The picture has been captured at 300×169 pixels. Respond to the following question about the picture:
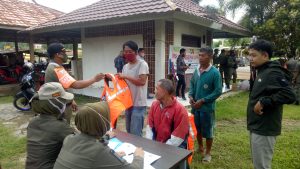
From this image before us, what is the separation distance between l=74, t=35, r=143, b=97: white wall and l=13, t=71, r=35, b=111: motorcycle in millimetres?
2311

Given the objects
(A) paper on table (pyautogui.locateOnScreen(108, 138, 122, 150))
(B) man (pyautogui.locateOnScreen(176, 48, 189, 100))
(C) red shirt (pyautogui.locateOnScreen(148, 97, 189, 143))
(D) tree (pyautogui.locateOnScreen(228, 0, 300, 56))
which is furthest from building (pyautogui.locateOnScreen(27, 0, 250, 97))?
(A) paper on table (pyautogui.locateOnScreen(108, 138, 122, 150))

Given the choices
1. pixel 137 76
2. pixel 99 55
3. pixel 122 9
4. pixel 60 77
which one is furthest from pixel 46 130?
pixel 99 55

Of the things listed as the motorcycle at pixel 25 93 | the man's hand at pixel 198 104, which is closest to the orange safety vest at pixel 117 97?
the man's hand at pixel 198 104

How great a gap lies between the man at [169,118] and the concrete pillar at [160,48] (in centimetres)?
Answer: 502

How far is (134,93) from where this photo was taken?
3.56 m

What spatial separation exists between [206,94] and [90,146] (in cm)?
237

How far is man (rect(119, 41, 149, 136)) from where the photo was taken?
344cm

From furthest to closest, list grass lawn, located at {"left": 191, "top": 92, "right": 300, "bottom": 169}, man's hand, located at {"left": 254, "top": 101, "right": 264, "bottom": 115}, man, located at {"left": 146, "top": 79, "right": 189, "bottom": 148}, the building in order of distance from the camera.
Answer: the building
grass lawn, located at {"left": 191, "top": 92, "right": 300, "bottom": 169}
man, located at {"left": 146, "top": 79, "right": 189, "bottom": 148}
man's hand, located at {"left": 254, "top": 101, "right": 264, "bottom": 115}

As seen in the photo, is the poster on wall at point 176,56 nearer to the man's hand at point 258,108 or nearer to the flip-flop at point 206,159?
the flip-flop at point 206,159

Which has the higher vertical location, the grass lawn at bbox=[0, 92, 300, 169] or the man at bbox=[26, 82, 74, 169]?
the man at bbox=[26, 82, 74, 169]

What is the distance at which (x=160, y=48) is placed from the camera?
25.8ft

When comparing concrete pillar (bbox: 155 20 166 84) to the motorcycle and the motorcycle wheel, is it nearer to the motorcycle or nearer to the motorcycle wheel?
the motorcycle

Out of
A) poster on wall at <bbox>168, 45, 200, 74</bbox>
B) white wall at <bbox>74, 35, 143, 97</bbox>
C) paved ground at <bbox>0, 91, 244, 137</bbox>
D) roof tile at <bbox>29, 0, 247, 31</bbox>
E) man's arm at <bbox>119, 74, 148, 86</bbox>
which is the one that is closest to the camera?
man's arm at <bbox>119, 74, 148, 86</bbox>

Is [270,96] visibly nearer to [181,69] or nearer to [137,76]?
[137,76]
